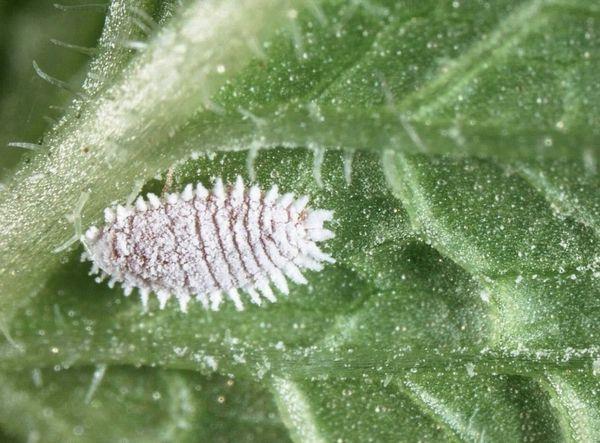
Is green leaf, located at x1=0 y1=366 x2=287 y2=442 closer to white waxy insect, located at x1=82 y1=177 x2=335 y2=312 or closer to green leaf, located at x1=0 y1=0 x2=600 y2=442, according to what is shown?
green leaf, located at x1=0 y1=0 x2=600 y2=442

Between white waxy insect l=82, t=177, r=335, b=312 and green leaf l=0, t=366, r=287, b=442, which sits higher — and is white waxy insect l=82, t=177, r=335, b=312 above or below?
above

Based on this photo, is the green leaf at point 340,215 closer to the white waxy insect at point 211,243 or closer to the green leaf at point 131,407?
the green leaf at point 131,407

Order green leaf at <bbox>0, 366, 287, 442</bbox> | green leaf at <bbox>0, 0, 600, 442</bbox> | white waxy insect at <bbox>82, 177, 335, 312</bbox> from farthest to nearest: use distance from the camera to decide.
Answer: green leaf at <bbox>0, 366, 287, 442</bbox> < white waxy insect at <bbox>82, 177, 335, 312</bbox> < green leaf at <bbox>0, 0, 600, 442</bbox>

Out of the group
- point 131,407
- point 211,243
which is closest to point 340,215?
point 211,243

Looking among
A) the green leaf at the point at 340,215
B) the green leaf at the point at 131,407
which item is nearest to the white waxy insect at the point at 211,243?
the green leaf at the point at 340,215

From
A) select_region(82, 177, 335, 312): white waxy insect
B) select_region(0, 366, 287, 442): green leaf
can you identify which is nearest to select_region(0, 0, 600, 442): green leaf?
select_region(0, 366, 287, 442): green leaf

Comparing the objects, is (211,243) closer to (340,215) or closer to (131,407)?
(340,215)
